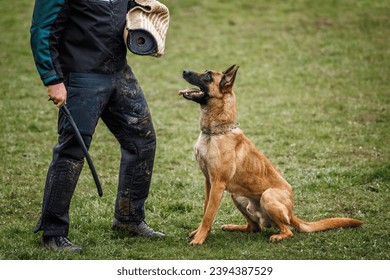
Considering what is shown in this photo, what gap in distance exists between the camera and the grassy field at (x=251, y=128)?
21.3 feet

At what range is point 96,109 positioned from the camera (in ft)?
19.6

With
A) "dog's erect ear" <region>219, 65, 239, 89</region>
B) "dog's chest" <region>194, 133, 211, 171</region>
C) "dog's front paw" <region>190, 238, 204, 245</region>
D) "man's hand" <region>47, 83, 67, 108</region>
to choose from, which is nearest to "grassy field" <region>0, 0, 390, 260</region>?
"dog's front paw" <region>190, 238, 204, 245</region>

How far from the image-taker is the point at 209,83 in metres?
6.47

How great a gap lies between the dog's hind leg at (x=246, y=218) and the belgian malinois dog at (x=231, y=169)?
0.5 inches

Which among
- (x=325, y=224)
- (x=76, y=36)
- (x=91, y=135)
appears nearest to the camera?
(x=76, y=36)

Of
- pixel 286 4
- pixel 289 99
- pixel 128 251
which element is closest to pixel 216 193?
pixel 128 251

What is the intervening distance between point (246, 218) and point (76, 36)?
8.27ft

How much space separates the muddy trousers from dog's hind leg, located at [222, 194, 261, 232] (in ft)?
3.15

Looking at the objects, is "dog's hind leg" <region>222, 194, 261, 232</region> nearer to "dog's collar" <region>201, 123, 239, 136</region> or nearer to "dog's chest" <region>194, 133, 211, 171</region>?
"dog's chest" <region>194, 133, 211, 171</region>

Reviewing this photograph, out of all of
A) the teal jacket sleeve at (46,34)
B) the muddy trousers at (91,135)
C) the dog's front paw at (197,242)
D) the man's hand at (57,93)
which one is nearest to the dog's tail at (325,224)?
the dog's front paw at (197,242)

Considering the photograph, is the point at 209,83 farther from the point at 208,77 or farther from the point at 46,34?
the point at 46,34

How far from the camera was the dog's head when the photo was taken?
6438 mm

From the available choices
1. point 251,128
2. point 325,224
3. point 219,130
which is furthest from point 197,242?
point 251,128
